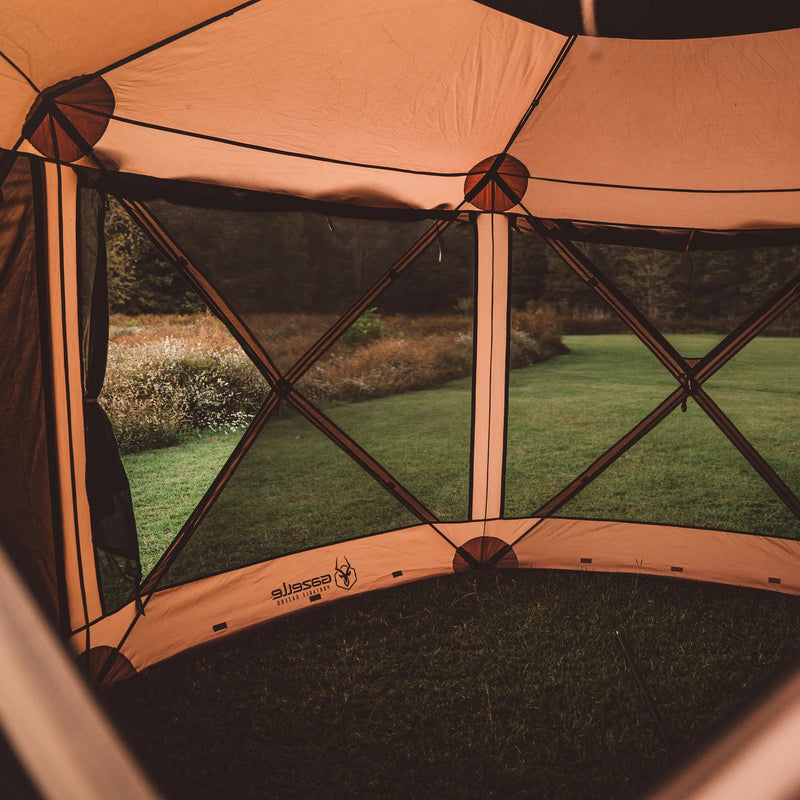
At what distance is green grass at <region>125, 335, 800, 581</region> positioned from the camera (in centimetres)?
476

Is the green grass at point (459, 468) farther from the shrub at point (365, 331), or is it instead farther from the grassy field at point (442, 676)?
the shrub at point (365, 331)

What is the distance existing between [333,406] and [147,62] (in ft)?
19.6

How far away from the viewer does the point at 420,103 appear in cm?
268

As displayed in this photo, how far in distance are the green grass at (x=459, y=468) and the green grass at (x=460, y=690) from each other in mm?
697

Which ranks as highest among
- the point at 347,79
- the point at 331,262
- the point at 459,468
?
the point at 459,468

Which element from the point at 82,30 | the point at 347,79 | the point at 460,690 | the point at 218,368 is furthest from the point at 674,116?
the point at 218,368

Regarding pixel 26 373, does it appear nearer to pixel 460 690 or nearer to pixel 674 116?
pixel 460 690

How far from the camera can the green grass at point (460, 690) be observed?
7.28 ft

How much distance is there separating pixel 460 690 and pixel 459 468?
4454mm

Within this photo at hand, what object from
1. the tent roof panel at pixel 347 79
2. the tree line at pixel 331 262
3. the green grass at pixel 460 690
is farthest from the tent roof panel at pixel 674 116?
the green grass at pixel 460 690

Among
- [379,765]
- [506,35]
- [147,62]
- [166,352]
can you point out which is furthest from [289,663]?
[166,352]

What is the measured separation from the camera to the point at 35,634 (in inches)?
12.2

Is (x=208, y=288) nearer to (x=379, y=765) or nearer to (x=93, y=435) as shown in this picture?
(x=93, y=435)

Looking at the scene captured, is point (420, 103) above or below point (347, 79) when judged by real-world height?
above
